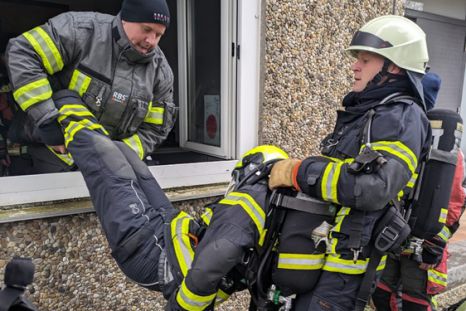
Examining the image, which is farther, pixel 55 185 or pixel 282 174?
pixel 55 185

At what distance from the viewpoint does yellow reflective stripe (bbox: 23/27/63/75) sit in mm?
2174

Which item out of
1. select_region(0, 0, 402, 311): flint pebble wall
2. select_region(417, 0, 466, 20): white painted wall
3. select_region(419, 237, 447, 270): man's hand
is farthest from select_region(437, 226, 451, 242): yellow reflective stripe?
select_region(417, 0, 466, 20): white painted wall

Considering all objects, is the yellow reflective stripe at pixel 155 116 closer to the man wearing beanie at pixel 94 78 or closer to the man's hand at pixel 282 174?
the man wearing beanie at pixel 94 78

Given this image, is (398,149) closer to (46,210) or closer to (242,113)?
(242,113)

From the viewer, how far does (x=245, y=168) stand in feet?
6.88

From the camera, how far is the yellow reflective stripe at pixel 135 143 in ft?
8.84

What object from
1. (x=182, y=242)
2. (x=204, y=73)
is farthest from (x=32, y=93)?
(x=204, y=73)

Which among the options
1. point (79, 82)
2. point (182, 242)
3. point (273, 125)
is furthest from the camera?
point (273, 125)

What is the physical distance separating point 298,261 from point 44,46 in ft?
5.73

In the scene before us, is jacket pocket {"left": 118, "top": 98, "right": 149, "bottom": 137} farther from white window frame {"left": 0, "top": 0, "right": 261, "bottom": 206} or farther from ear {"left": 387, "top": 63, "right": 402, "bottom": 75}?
ear {"left": 387, "top": 63, "right": 402, "bottom": 75}

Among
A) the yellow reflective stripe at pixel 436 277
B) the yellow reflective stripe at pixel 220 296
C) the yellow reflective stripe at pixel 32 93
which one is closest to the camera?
the yellow reflective stripe at pixel 220 296

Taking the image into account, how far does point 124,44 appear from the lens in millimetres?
2383

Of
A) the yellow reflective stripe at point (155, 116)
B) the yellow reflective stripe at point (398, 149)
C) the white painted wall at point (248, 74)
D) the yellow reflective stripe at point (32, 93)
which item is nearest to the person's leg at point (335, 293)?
the yellow reflective stripe at point (398, 149)

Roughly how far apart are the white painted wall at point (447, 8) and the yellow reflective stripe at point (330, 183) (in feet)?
17.5
